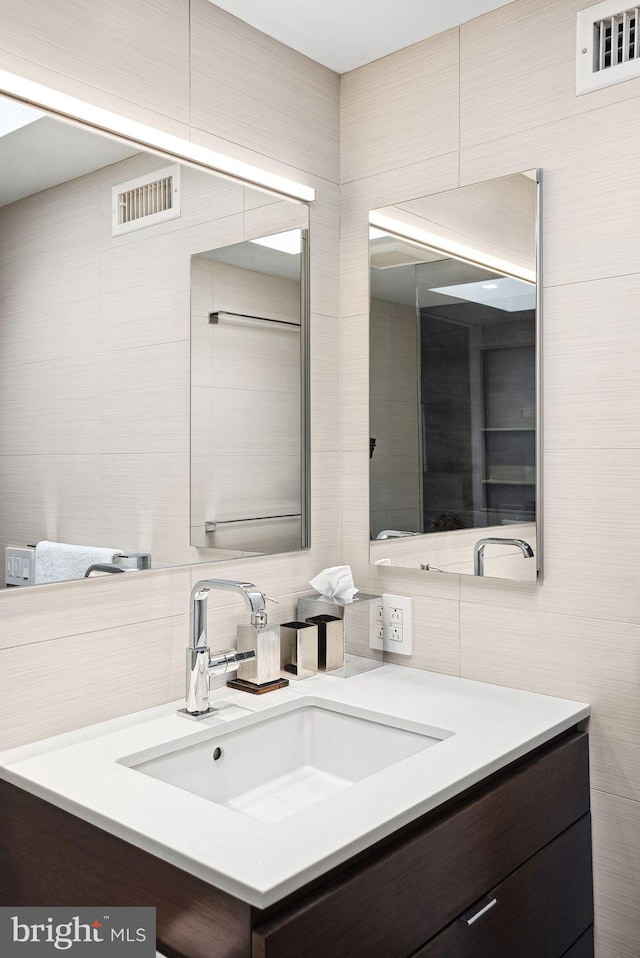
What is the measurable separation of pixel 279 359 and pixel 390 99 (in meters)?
0.73

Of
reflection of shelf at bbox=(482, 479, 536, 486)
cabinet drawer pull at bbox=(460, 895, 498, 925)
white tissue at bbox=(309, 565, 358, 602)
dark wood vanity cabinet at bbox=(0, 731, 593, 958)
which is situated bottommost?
cabinet drawer pull at bbox=(460, 895, 498, 925)

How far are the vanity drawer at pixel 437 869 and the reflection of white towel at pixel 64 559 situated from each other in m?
0.74

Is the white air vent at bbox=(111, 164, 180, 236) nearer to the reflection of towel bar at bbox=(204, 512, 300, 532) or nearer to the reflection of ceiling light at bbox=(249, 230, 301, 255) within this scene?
the reflection of ceiling light at bbox=(249, 230, 301, 255)

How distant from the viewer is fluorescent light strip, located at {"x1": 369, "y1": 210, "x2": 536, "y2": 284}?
171 centimetres

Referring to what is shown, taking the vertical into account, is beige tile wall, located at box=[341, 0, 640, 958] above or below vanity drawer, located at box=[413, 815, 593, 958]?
above

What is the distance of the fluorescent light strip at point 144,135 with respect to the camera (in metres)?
1.37

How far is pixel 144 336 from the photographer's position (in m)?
1.58

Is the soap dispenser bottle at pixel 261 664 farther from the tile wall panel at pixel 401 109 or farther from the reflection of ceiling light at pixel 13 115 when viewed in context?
the tile wall panel at pixel 401 109

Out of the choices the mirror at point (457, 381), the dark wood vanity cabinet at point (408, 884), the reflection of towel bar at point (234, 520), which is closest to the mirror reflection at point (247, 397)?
the reflection of towel bar at point (234, 520)

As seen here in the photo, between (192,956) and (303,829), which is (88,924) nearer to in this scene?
(192,956)

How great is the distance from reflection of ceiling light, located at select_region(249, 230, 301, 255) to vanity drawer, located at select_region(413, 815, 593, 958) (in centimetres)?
145

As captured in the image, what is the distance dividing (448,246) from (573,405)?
505 mm

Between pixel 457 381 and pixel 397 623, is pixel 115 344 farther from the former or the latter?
pixel 397 623

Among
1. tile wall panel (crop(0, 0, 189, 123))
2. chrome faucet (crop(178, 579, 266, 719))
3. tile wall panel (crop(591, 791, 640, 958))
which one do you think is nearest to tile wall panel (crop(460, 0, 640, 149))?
tile wall panel (crop(0, 0, 189, 123))
